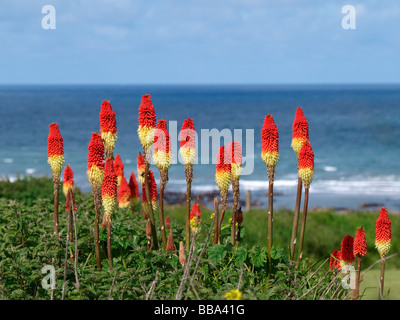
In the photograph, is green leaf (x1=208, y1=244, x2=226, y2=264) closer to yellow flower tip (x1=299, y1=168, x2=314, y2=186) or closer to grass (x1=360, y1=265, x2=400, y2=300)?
yellow flower tip (x1=299, y1=168, x2=314, y2=186)

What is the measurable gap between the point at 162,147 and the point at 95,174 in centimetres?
51

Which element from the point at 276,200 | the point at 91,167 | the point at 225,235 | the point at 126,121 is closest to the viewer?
the point at 91,167

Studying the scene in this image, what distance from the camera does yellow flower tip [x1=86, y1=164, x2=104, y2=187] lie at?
3.88 m

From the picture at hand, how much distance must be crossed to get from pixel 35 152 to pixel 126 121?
30.9 meters

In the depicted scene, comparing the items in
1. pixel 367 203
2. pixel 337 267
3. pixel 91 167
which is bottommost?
pixel 367 203

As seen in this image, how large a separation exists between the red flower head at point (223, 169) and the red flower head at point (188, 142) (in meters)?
0.20

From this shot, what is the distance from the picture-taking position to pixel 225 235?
4.92 metres

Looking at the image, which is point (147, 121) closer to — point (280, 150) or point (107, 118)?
point (107, 118)

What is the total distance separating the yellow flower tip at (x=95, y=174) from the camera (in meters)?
3.88

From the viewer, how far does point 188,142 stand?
159 inches

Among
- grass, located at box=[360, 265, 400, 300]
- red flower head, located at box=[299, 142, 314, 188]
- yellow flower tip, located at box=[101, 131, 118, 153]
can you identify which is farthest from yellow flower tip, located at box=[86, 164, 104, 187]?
grass, located at box=[360, 265, 400, 300]

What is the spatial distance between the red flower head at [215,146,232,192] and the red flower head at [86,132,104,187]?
2.72ft
